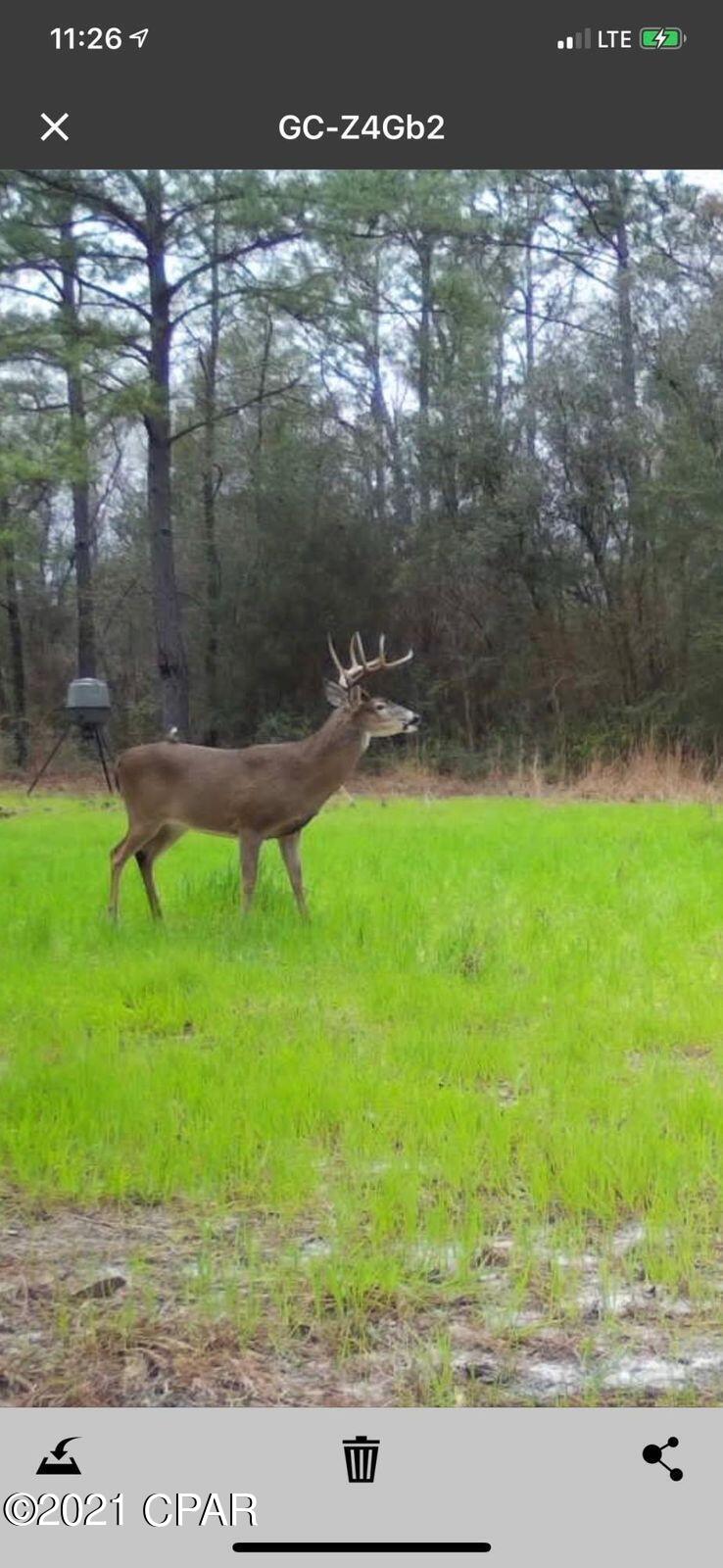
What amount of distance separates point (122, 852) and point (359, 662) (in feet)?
2.20

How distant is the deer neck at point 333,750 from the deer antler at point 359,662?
12 centimetres

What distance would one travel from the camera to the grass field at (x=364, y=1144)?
943 millimetres

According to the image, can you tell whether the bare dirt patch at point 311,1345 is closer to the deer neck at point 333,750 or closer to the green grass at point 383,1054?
the green grass at point 383,1054

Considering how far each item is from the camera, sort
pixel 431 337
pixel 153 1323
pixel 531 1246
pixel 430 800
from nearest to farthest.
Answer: pixel 153 1323, pixel 531 1246, pixel 431 337, pixel 430 800

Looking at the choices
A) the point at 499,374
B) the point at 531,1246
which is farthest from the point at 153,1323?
the point at 499,374

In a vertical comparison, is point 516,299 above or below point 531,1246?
above

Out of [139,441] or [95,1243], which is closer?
[95,1243]

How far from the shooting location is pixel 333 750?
3.30 m

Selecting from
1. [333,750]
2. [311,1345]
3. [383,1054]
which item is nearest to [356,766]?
[333,750]

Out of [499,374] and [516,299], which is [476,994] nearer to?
[516,299]
